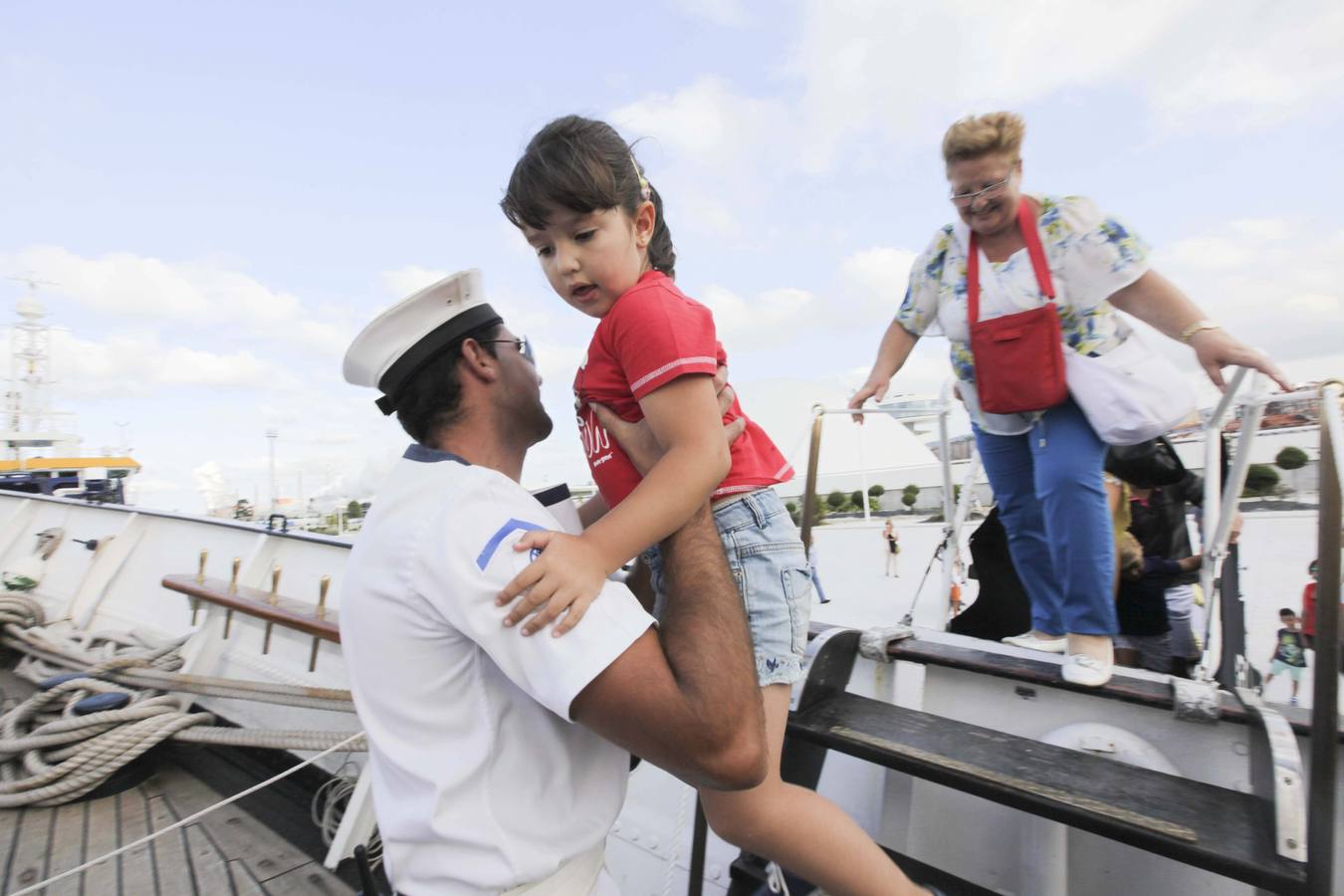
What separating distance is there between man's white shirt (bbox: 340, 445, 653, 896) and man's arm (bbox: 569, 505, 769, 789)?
0.05 meters

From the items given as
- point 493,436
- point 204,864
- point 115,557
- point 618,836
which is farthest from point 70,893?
point 115,557

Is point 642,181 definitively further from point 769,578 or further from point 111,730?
point 111,730

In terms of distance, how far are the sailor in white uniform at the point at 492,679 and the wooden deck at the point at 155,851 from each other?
1.67 m

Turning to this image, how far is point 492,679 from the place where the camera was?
1137 mm

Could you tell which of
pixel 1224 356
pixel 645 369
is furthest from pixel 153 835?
pixel 1224 356

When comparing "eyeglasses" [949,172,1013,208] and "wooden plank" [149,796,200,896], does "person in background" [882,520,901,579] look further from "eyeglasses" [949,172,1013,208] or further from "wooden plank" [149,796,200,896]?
"wooden plank" [149,796,200,896]

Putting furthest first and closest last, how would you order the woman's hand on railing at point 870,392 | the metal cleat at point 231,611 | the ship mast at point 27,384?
the ship mast at point 27,384 < the metal cleat at point 231,611 < the woman's hand on railing at point 870,392

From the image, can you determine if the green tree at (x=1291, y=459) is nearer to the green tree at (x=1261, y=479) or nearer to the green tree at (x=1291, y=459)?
the green tree at (x=1291, y=459)

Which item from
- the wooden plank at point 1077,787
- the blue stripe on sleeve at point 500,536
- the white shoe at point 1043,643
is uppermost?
the blue stripe on sleeve at point 500,536

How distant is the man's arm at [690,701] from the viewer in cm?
101

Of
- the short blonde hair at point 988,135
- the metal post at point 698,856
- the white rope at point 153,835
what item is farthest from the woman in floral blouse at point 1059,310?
the white rope at point 153,835

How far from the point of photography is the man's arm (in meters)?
1.01

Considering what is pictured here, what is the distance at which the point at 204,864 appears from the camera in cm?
249

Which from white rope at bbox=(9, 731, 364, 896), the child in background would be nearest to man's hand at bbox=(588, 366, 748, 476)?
white rope at bbox=(9, 731, 364, 896)
